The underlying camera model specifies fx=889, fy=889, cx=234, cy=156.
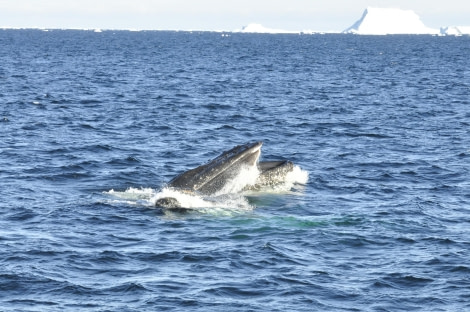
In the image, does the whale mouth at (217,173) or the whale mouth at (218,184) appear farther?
the whale mouth at (217,173)

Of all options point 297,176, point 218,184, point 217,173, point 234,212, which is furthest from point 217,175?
point 297,176

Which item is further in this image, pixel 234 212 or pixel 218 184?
pixel 218 184

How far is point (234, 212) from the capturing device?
26594mm

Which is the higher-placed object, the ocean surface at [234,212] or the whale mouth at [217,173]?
the whale mouth at [217,173]

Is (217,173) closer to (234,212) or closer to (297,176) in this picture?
(234,212)

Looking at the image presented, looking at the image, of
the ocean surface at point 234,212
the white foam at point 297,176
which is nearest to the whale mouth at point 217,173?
the ocean surface at point 234,212

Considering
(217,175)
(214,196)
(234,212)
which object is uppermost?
(217,175)

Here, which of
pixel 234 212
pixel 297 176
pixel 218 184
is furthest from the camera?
pixel 297 176

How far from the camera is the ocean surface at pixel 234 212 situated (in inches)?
784

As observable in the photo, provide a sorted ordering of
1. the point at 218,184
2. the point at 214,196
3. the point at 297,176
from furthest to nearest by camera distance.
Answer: the point at 297,176
the point at 218,184
the point at 214,196

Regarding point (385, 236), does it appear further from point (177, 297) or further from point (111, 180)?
point (111, 180)

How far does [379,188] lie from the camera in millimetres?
32375

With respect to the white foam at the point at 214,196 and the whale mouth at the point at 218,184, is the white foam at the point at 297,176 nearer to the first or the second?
the white foam at the point at 214,196

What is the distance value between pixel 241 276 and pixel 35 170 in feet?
51.2
